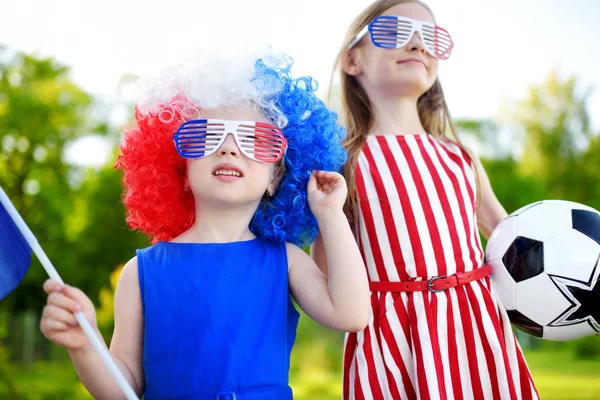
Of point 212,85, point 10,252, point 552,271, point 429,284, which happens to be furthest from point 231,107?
point 552,271

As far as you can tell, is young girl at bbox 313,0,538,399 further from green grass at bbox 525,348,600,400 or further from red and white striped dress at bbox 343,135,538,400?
green grass at bbox 525,348,600,400

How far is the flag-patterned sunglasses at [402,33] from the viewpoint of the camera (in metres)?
3.02

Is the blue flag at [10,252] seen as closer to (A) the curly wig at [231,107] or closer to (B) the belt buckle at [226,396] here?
(A) the curly wig at [231,107]

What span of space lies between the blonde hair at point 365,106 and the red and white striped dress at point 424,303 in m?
0.14

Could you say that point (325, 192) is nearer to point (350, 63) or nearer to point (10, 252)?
point (350, 63)

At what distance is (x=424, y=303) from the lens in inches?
110

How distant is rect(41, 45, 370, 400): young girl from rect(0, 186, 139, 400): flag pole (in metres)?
0.14

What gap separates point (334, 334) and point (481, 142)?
19254 mm

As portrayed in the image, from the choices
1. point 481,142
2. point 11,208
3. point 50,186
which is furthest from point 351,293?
point 481,142

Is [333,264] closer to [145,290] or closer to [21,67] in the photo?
[145,290]

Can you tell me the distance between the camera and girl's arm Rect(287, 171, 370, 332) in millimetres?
2299

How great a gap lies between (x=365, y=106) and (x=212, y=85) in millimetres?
1161

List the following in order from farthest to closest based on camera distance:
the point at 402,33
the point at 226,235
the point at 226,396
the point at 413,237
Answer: the point at 402,33 → the point at 413,237 → the point at 226,235 → the point at 226,396

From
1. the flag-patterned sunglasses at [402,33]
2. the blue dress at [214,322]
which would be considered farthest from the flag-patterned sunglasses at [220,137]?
the flag-patterned sunglasses at [402,33]
